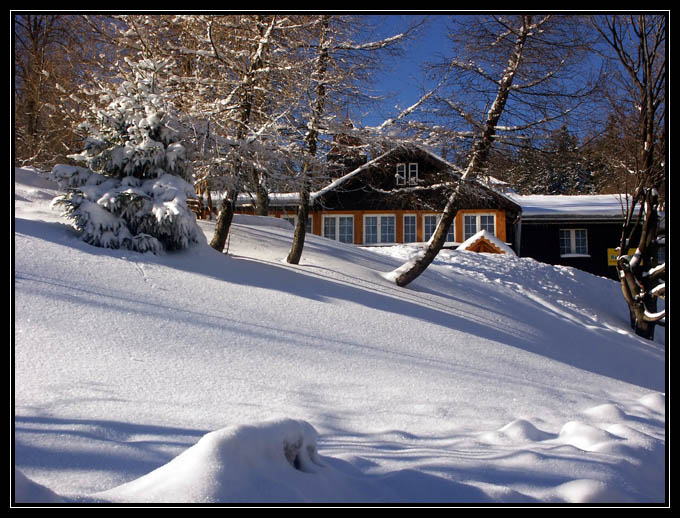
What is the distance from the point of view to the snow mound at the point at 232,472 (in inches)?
94.4

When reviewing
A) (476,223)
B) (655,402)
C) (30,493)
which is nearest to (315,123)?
(655,402)

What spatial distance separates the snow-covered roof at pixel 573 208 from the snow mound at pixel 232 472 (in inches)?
877

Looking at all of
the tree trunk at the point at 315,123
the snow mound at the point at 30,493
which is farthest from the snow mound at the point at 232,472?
the tree trunk at the point at 315,123

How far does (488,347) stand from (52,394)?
6.00 meters

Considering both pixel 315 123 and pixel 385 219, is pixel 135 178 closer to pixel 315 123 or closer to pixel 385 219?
pixel 315 123

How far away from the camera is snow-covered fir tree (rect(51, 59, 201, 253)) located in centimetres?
876

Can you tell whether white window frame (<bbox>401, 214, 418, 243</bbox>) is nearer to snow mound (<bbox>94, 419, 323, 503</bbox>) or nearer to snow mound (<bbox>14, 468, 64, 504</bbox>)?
snow mound (<bbox>94, 419, 323, 503</bbox>)

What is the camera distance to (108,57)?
13055mm

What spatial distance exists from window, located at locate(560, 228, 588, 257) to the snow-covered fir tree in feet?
68.5

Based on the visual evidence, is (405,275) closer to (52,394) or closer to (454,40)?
(454,40)

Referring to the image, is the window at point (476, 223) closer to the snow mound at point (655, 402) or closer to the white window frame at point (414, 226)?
the white window frame at point (414, 226)

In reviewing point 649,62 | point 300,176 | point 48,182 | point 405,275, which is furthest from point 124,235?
point 649,62

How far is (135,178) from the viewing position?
9.24 metres

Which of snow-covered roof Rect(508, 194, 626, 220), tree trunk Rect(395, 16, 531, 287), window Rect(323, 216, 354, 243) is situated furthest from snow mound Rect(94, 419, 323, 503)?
window Rect(323, 216, 354, 243)
